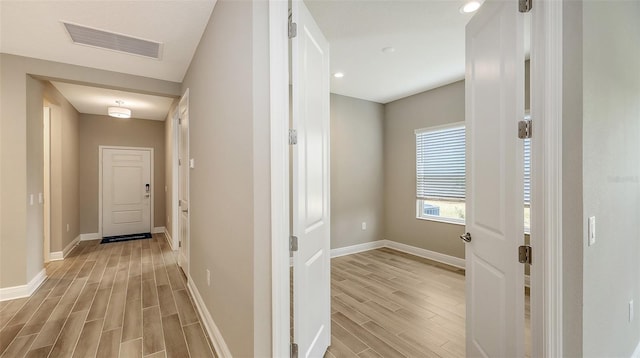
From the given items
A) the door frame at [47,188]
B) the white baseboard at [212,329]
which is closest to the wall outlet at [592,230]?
the white baseboard at [212,329]

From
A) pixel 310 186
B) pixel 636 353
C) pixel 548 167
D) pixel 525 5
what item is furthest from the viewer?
pixel 636 353

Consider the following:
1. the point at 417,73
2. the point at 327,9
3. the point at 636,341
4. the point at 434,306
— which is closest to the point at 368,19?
the point at 327,9

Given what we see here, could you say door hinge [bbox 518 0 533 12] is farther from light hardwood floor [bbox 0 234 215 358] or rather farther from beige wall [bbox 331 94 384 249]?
beige wall [bbox 331 94 384 249]

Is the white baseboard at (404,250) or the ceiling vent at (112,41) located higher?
the ceiling vent at (112,41)

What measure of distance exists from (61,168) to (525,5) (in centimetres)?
611

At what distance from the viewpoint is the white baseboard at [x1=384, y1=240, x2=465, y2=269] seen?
154 inches

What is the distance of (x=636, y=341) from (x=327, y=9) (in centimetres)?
323

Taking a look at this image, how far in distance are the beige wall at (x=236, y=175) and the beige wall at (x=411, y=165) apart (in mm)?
3383

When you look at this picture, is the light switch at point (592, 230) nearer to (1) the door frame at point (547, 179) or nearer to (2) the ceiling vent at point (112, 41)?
(1) the door frame at point (547, 179)

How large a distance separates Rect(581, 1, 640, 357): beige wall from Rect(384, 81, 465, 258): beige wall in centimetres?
Answer: 229

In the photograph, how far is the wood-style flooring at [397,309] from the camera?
206 cm

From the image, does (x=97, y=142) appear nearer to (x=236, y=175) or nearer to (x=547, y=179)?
(x=236, y=175)

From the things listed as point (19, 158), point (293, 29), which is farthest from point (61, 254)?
point (293, 29)

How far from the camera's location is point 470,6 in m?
2.20
